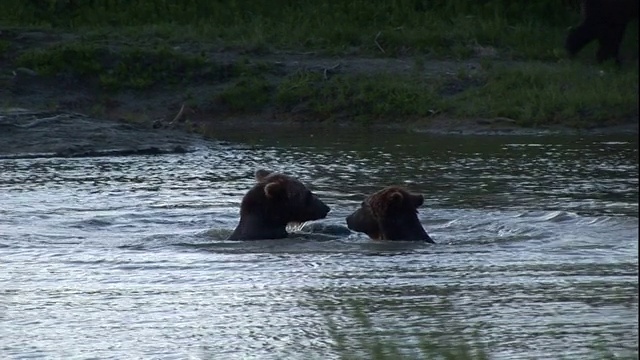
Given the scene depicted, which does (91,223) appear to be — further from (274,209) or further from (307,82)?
(307,82)

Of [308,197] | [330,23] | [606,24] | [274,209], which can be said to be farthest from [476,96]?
[606,24]

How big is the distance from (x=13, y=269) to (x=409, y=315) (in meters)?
3.20

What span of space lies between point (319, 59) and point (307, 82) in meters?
0.97

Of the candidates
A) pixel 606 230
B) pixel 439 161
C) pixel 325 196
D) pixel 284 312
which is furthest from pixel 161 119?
pixel 284 312

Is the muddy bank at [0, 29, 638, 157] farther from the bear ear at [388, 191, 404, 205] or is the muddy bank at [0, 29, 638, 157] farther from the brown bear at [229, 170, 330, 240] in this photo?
the bear ear at [388, 191, 404, 205]

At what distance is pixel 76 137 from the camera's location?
16172 mm

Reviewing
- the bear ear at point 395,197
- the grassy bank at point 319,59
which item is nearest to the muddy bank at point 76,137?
the grassy bank at point 319,59

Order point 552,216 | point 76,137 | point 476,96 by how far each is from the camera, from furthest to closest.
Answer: point 476,96 → point 76,137 → point 552,216

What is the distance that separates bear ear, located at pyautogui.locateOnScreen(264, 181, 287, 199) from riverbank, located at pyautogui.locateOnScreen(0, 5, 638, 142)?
7.48 m

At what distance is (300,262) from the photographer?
30.3ft

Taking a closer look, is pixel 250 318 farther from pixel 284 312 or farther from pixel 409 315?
pixel 409 315

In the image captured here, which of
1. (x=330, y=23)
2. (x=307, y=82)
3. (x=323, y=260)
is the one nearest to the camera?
(x=323, y=260)

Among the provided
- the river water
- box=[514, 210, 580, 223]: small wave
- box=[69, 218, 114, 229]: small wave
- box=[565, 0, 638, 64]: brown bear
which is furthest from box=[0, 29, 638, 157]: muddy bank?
box=[565, 0, 638, 64]: brown bear

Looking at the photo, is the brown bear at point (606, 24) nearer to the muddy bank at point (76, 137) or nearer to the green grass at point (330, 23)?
the muddy bank at point (76, 137)
